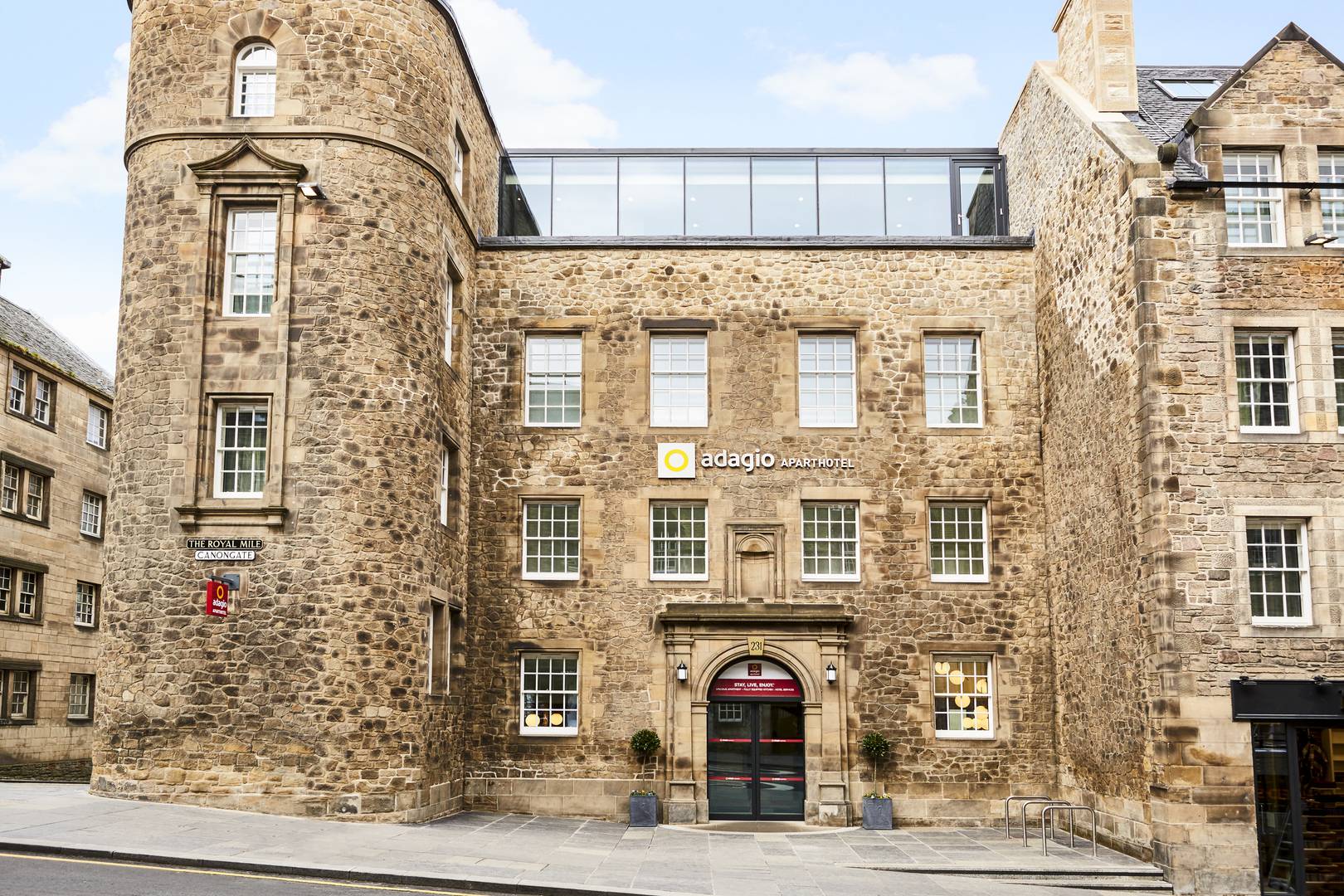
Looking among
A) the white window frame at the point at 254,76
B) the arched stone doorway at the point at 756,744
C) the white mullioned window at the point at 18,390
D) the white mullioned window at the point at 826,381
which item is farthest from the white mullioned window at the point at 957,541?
the white mullioned window at the point at 18,390

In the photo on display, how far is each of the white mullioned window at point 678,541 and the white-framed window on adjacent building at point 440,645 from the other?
3.93 meters

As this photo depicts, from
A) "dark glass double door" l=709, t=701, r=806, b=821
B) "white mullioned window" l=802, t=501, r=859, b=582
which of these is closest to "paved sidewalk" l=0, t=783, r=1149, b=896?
"dark glass double door" l=709, t=701, r=806, b=821

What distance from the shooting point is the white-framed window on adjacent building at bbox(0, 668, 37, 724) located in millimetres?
29734

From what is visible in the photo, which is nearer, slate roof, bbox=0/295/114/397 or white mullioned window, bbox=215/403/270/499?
white mullioned window, bbox=215/403/270/499

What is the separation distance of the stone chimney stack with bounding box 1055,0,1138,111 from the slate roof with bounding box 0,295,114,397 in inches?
987

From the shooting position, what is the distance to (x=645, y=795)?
70.4 feet

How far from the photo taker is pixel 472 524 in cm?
2311

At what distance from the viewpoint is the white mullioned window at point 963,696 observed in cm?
2245

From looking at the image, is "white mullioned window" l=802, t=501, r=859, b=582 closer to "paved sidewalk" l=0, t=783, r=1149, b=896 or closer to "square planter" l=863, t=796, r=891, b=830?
"square planter" l=863, t=796, r=891, b=830

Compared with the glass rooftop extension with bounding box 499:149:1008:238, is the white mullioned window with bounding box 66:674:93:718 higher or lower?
lower

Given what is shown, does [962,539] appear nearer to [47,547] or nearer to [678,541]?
[678,541]

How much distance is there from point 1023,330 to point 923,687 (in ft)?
23.2

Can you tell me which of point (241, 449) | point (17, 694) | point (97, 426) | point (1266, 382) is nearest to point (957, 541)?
point (1266, 382)

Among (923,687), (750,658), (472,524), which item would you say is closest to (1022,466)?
(923,687)
